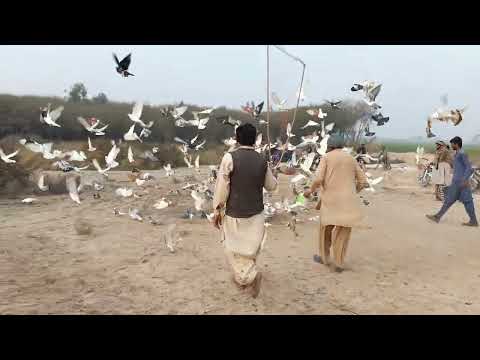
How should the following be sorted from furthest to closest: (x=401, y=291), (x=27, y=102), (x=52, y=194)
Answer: (x=27, y=102)
(x=52, y=194)
(x=401, y=291)

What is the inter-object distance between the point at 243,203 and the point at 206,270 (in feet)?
3.94

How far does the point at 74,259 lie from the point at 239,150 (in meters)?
2.47

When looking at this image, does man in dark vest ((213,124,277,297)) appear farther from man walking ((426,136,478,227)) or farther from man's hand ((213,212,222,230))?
man walking ((426,136,478,227))

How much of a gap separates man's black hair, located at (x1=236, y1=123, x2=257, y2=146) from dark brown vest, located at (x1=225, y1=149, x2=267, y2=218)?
8 cm

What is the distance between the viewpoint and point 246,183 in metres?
3.44

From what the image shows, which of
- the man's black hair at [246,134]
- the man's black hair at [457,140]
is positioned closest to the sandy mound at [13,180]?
the man's black hair at [246,134]

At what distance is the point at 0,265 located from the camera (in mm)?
4293

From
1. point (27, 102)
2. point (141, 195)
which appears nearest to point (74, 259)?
point (141, 195)

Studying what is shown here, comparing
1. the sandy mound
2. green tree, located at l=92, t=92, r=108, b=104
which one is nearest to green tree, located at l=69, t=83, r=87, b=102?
green tree, located at l=92, t=92, r=108, b=104

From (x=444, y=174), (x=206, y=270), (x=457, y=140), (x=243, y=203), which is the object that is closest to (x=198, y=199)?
(x=206, y=270)

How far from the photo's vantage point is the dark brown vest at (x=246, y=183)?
341cm

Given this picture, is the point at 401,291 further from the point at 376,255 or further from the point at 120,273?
the point at 120,273

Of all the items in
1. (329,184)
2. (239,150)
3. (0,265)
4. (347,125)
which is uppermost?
(347,125)

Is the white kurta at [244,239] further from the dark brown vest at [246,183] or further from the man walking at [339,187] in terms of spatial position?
the man walking at [339,187]
